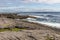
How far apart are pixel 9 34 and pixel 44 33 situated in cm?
246

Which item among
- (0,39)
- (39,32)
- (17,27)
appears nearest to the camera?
(0,39)

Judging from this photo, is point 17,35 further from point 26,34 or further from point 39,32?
point 39,32

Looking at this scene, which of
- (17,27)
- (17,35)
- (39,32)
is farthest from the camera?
(17,27)

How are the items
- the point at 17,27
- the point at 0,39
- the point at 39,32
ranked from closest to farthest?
the point at 0,39, the point at 39,32, the point at 17,27

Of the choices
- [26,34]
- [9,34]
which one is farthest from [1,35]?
[26,34]

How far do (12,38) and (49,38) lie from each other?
236cm

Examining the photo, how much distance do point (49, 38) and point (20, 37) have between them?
1.86 meters

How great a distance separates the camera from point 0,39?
14281 mm

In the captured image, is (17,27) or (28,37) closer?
(28,37)

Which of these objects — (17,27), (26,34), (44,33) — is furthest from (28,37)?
(17,27)

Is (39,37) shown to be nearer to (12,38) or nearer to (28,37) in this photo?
(28,37)

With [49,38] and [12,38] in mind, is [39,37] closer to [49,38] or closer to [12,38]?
[49,38]

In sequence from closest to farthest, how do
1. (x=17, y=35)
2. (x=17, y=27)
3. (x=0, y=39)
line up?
(x=0, y=39)
(x=17, y=35)
(x=17, y=27)

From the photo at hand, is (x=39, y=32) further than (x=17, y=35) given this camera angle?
Yes
